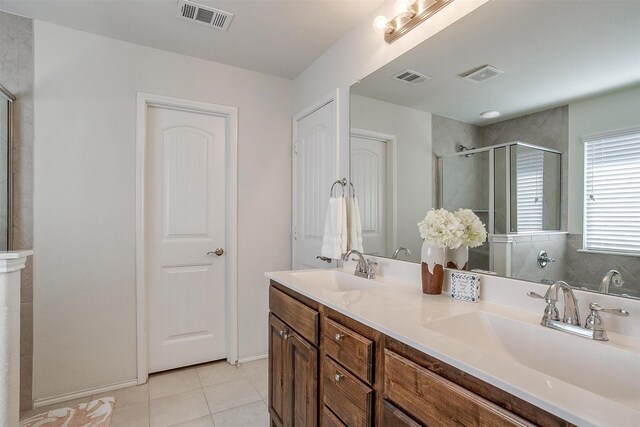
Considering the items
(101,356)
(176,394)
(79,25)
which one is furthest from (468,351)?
(79,25)

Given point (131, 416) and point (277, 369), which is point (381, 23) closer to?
point (277, 369)

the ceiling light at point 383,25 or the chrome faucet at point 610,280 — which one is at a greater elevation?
the ceiling light at point 383,25

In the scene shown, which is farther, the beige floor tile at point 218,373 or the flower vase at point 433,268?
the beige floor tile at point 218,373

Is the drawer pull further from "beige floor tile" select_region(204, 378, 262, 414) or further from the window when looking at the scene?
the window

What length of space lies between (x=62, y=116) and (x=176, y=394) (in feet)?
6.70

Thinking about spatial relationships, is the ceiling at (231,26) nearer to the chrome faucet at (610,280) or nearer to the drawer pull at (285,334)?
the chrome faucet at (610,280)

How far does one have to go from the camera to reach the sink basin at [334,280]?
1793mm

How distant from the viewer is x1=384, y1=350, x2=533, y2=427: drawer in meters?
0.69

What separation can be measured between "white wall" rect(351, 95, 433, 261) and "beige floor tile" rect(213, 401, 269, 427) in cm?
133

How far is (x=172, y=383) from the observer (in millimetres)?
2383

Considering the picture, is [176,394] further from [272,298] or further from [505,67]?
[505,67]

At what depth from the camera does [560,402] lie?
58cm

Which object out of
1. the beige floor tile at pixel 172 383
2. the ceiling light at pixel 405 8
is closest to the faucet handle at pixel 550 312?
the ceiling light at pixel 405 8

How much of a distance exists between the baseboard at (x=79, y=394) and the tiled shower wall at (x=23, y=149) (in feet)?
0.20
